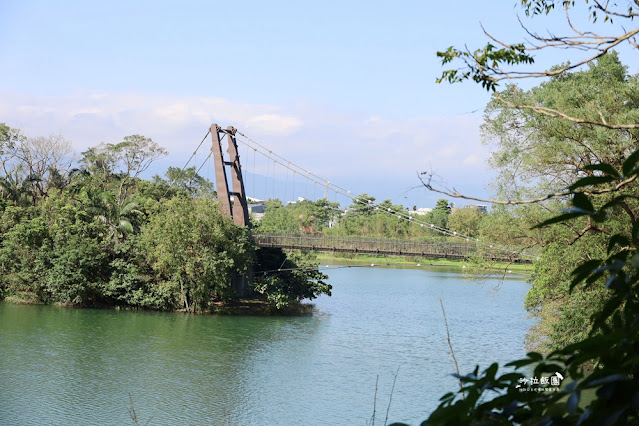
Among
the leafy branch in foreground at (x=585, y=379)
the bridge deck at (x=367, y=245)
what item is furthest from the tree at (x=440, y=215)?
the leafy branch in foreground at (x=585, y=379)

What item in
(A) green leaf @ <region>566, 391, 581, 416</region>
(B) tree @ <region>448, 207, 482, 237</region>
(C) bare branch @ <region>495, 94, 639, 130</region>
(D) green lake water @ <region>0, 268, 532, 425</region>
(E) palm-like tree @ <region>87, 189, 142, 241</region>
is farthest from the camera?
(B) tree @ <region>448, 207, 482, 237</region>

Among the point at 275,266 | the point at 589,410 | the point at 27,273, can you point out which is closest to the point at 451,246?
the point at 275,266

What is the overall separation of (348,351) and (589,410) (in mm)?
14311

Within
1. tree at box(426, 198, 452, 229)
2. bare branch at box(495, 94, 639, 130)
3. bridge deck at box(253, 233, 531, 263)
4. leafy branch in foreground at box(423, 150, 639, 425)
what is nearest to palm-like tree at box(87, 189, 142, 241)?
bridge deck at box(253, 233, 531, 263)

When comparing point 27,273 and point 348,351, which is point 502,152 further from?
point 27,273

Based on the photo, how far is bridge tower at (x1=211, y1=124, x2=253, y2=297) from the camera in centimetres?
2050

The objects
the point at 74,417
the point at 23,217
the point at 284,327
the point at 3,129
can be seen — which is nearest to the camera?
the point at 74,417

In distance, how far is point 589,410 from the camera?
2.93ft

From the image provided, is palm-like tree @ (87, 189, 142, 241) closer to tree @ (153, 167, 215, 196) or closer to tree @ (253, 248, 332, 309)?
tree @ (253, 248, 332, 309)

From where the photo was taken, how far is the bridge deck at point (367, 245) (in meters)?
21.2

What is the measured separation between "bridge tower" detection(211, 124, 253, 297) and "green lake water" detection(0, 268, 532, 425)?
1991 millimetres

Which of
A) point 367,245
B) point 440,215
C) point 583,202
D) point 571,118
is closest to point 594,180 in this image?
point 583,202

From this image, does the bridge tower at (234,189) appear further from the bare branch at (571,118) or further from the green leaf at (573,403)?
the green leaf at (573,403)

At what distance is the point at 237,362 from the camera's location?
44.3 ft
